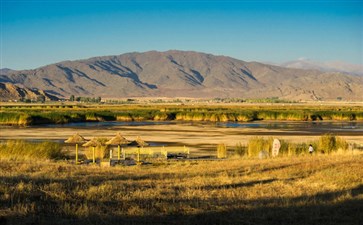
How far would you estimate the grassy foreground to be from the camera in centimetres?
1150

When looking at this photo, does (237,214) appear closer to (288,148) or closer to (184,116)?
(288,148)

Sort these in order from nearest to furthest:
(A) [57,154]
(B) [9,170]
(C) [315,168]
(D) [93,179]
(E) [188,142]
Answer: (D) [93,179] < (B) [9,170] < (C) [315,168] < (A) [57,154] < (E) [188,142]

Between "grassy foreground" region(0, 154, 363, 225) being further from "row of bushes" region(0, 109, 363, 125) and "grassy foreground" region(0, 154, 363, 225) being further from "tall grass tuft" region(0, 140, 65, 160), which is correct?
"row of bushes" region(0, 109, 363, 125)

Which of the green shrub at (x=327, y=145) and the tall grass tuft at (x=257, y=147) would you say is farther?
the green shrub at (x=327, y=145)

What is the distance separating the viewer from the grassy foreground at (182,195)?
11.5m

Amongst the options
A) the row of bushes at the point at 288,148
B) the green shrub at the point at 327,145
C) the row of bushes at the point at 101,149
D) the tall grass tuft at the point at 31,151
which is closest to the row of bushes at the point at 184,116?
the row of bushes at the point at 101,149

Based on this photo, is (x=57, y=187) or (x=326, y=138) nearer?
(x=57, y=187)

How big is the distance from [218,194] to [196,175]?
15.1ft

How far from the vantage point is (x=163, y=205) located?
12531 mm

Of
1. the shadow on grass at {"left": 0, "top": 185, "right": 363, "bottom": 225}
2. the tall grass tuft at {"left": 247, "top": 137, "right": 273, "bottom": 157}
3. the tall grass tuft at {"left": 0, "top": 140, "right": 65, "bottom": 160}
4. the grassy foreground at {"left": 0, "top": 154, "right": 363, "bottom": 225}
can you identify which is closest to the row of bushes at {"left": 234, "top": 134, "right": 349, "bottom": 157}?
the tall grass tuft at {"left": 247, "top": 137, "right": 273, "bottom": 157}

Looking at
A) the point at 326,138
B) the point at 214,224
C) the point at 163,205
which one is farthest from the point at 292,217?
the point at 326,138

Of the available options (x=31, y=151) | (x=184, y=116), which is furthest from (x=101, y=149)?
(x=184, y=116)

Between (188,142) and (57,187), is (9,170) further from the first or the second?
(188,142)

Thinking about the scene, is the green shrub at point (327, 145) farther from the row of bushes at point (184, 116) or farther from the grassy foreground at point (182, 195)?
the row of bushes at point (184, 116)
